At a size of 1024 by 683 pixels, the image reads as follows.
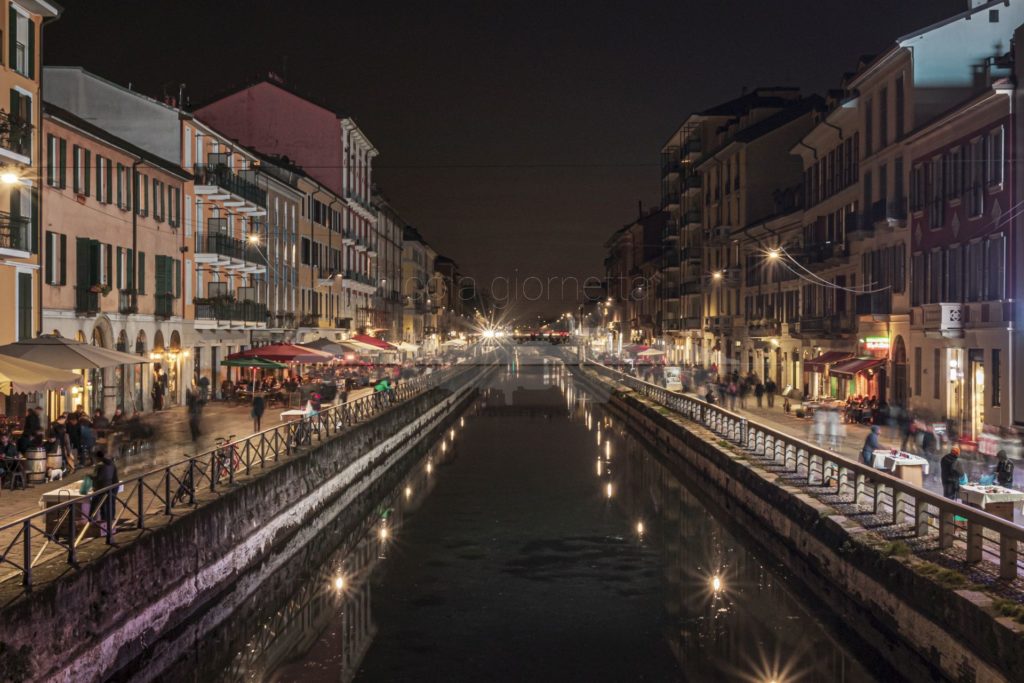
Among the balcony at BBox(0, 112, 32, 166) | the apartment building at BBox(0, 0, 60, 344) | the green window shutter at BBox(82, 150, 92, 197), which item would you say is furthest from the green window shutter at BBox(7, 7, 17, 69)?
the green window shutter at BBox(82, 150, 92, 197)

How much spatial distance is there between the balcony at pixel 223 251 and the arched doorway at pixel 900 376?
26.2 meters

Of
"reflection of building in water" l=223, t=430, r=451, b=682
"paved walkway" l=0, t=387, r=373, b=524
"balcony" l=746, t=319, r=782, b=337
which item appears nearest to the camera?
"reflection of building in water" l=223, t=430, r=451, b=682

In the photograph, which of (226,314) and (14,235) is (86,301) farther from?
(226,314)

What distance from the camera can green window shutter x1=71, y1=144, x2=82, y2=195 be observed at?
30734 millimetres

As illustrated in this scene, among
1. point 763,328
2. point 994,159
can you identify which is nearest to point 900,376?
point 994,159

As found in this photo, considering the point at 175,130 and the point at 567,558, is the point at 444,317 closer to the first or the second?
the point at 175,130

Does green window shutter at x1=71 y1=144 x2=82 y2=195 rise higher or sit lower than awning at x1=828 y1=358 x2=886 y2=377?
higher

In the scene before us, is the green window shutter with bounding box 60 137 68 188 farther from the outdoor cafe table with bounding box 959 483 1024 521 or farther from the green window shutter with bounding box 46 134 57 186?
the outdoor cafe table with bounding box 959 483 1024 521

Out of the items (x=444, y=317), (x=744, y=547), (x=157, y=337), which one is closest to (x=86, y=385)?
(x=157, y=337)

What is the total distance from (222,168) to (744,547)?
29252 mm

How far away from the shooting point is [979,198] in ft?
94.9

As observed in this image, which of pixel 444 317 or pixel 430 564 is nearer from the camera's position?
pixel 430 564

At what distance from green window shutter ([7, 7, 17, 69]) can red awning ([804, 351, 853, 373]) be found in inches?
1214

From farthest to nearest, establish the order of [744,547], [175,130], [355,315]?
[355,315] → [175,130] → [744,547]
